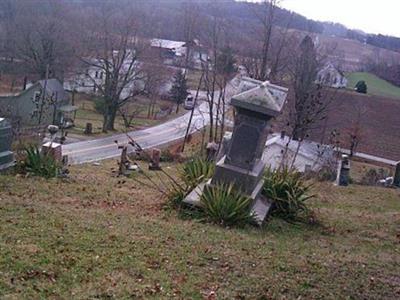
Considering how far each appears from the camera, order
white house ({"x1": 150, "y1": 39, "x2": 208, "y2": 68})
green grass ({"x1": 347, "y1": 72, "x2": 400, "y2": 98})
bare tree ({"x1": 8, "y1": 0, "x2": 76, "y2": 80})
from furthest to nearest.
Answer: white house ({"x1": 150, "y1": 39, "x2": 208, "y2": 68})
bare tree ({"x1": 8, "y1": 0, "x2": 76, "y2": 80})
green grass ({"x1": 347, "y1": 72, "x2": 400, "y2": 98})

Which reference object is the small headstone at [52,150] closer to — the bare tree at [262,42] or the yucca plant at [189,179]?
the yucca plant at [189,179]

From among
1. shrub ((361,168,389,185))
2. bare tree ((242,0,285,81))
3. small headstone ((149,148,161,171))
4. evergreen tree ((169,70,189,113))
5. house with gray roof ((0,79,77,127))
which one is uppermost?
bare tree ((242,0,285,81))

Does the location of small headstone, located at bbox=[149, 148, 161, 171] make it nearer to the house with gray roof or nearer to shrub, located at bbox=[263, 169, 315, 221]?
shrub, located at bbox=[263, 169, 315, 221]

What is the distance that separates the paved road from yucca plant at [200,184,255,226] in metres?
16.2

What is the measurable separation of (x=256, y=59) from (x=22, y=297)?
25.8 meters

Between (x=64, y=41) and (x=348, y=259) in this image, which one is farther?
(x=64, y=41)

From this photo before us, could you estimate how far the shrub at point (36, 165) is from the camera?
10555mm

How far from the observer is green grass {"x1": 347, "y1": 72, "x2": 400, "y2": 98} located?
5147 centimetres

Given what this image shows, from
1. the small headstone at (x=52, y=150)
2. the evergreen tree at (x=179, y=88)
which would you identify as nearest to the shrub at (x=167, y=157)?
the small headstone at (x=52, y=150)

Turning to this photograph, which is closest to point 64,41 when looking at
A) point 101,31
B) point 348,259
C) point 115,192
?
point 101,31

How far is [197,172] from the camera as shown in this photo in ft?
32.3

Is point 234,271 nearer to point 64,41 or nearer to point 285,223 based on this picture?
point 285,223

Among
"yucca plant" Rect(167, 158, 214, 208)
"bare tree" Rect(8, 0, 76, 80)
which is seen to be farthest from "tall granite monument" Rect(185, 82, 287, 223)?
"bare tree" Rect(8, 0, 76, 80)

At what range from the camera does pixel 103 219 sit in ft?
24.2
